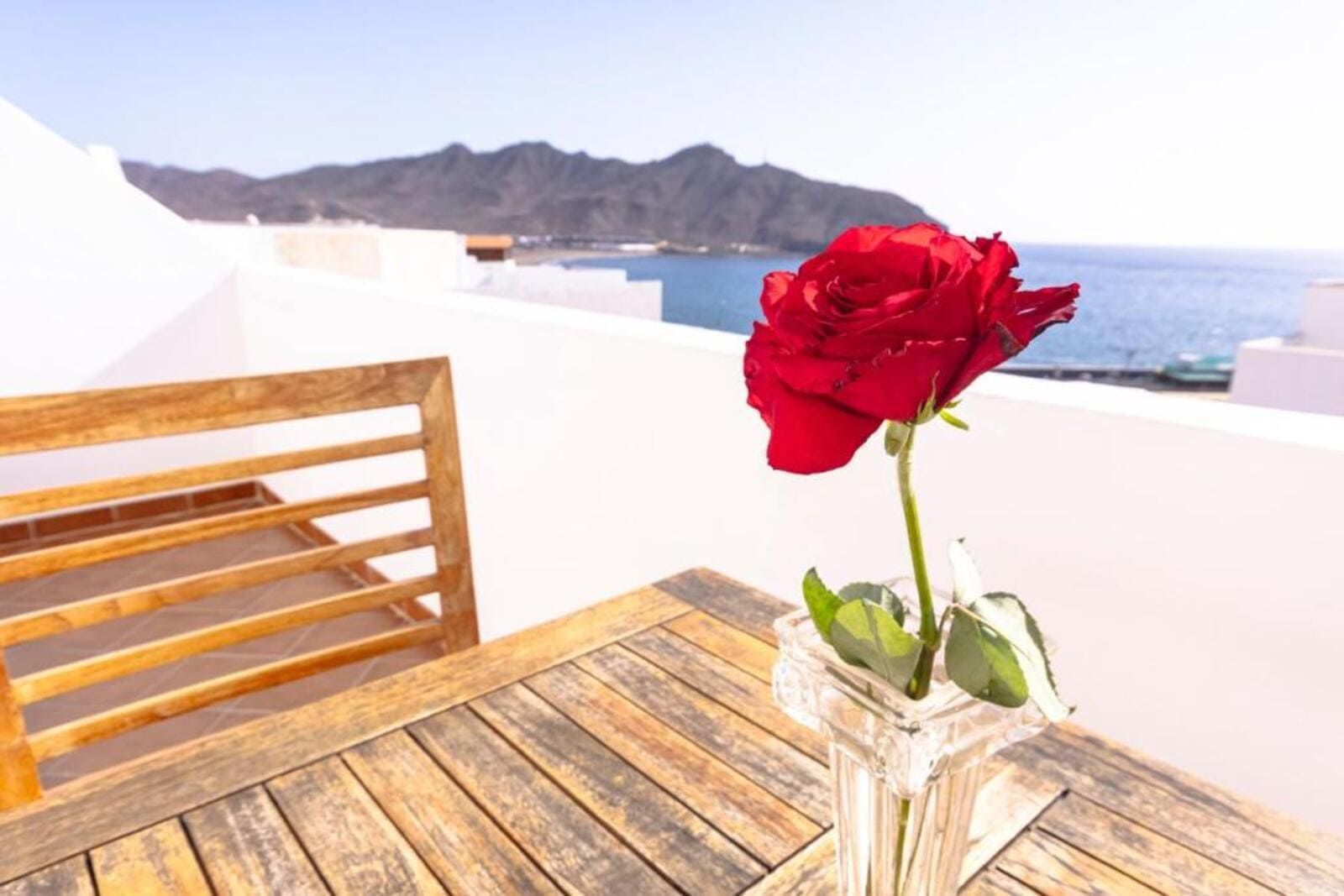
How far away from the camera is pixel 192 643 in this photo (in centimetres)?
133

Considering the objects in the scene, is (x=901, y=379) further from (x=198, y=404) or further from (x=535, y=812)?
(x=198, y=404)

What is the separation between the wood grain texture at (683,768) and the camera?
2.25ft

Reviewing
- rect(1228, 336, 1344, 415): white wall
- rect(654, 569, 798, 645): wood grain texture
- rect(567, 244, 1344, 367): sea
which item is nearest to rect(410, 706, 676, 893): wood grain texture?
rect(654, 569, 798, 645): wood grain texture

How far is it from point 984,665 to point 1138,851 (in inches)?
15.0

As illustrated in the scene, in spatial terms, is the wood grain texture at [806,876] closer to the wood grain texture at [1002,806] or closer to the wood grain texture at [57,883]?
the wood grain texture at [1002,806]

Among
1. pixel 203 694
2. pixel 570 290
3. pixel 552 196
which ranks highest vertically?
pixel 552 196

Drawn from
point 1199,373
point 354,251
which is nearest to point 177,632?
point 354,251

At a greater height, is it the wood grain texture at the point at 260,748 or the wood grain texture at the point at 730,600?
the wood grain texture at the point at 260,748

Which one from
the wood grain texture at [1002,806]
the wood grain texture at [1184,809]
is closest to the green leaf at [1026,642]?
the wood grain texture at [1002,806]

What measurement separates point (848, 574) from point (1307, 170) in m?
71.3

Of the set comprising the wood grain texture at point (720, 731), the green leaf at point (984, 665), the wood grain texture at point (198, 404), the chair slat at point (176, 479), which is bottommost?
the wood grain texture at point (720, 731)

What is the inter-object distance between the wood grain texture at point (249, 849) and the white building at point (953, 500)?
993 mm

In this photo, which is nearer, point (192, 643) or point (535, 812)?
point (535, 812)

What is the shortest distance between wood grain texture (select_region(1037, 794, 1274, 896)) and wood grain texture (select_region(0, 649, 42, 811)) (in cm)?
129
